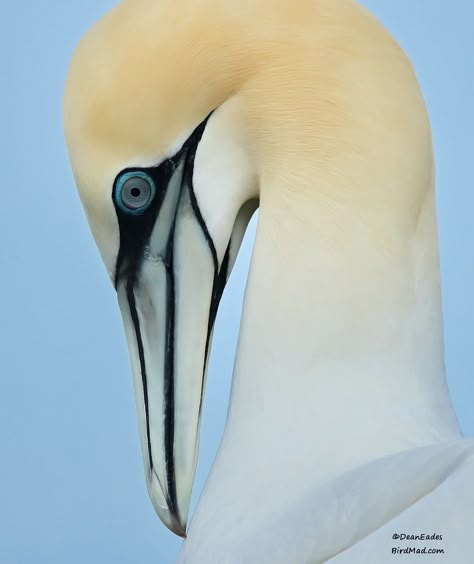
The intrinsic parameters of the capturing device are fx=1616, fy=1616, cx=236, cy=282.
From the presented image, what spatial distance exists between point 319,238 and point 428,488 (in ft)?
2.56

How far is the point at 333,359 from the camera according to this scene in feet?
11.9

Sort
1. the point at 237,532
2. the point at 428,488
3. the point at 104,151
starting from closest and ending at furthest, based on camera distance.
→ the point at 428,488, the point at 237,532, the point at 104,151

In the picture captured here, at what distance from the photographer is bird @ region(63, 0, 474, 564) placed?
11.9 ft

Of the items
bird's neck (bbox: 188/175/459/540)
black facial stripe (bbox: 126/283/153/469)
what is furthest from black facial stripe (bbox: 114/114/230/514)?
bird's neck (bbox: 188/175/459/540)

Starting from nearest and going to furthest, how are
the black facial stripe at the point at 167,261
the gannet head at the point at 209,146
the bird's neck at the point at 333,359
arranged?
the bird's neck at the point at 333,359 → the gannet head at the point at 209,146 → the black facial stripe at the point at 167,261

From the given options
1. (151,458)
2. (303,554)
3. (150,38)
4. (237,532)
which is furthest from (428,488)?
(150,38)

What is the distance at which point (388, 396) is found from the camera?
11.9ft

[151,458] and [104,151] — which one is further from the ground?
[104,151]

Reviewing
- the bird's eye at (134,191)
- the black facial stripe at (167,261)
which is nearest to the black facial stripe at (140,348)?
the black facial stripe at (167,261)

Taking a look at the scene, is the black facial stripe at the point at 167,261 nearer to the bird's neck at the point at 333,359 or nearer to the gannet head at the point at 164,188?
the gannet head at the point at 164,188

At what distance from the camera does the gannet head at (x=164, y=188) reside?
374cm

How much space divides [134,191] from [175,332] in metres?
0.35

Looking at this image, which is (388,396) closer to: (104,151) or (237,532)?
(237,532)

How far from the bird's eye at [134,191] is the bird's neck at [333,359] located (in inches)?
12.2
